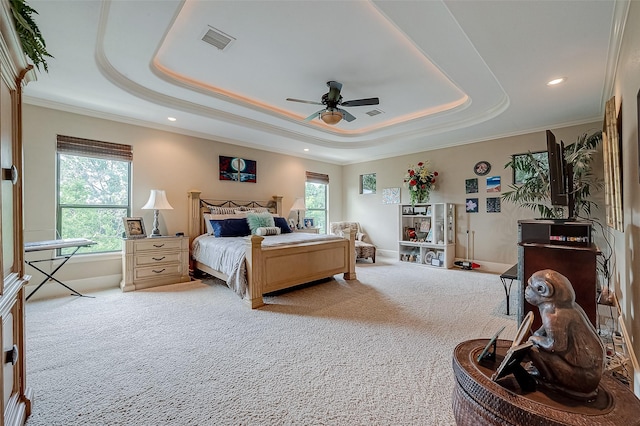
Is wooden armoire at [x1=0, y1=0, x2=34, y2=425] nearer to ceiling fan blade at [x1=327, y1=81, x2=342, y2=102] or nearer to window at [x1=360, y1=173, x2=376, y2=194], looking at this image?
ceiling fan blade at [x1=327, y1=81, x2=342, y2=102]

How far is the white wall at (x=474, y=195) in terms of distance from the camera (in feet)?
15.6

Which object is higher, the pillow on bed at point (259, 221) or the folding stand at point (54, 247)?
the pillow on bed at point (259, 221)

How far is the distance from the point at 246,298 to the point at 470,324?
8.00 ft

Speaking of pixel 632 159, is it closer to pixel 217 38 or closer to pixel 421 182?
pixel 217 38

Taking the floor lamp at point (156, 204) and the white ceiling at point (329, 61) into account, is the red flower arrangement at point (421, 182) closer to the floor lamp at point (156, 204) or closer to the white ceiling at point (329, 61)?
the white ceiling at point (329, 61)

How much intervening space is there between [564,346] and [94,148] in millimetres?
5229

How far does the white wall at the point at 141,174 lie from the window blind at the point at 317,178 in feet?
1.65

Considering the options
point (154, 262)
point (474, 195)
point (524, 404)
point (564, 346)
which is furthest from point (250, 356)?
point (474, 195)

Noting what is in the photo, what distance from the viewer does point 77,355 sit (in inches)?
85.2

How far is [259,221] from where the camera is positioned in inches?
189

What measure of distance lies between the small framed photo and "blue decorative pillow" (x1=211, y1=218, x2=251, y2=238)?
994 millimetres

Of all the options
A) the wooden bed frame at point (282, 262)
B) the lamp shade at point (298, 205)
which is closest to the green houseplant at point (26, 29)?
the wooden bed frame at point (282, 262)

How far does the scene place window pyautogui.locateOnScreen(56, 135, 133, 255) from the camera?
3.78 metres

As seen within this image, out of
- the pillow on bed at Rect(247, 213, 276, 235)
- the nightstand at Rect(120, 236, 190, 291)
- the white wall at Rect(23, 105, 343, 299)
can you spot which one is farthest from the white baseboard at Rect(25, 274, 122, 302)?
the pillow on bed at Rect(247, 213, 276, 235)
